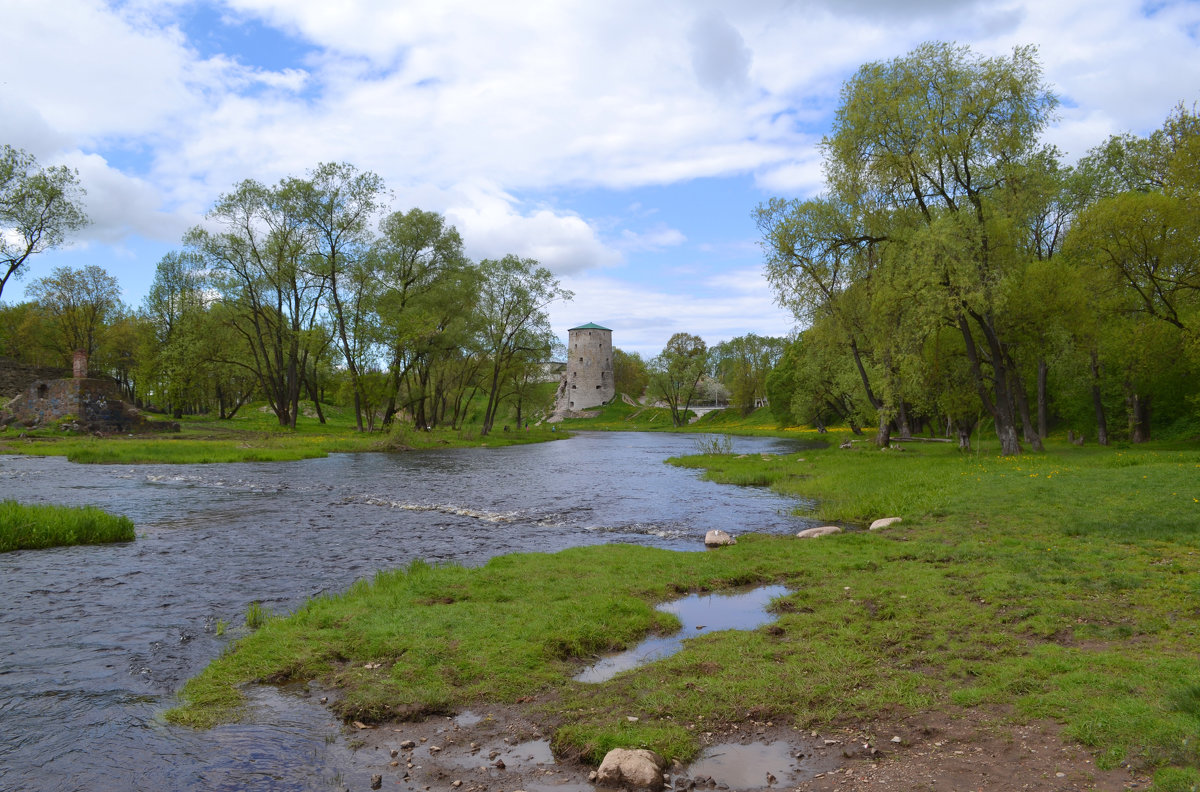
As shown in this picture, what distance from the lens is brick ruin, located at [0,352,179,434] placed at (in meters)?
42.5

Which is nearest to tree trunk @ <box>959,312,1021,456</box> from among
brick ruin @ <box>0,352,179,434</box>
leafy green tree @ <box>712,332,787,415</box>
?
brick ruin @ <box>0,352,179,434</box>

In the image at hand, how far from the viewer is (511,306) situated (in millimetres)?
57906

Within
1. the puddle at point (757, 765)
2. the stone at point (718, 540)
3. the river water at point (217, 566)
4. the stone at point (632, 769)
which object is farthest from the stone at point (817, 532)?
the stone at point (632, 769)

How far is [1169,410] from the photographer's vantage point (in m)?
38.3

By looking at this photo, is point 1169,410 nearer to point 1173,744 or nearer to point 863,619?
point 863,619

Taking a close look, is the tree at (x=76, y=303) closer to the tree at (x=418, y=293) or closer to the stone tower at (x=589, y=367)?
the tree at (x=418, y=293)

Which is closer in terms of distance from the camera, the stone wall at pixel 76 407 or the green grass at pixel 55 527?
the green grass at pixel 55 527

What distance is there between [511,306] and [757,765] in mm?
53907

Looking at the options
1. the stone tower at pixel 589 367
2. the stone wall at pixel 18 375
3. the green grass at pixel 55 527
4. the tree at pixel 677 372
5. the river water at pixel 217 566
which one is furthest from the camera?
the stone tower at pixel 589 367

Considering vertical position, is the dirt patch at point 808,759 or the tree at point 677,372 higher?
the tree at point 677,372

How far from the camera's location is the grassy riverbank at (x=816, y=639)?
21.1ft

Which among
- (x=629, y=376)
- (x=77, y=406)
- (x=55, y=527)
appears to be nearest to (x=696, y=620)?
(x=55, y=527)

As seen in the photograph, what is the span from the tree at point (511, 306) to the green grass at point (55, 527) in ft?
140

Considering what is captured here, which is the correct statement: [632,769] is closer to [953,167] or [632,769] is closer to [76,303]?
[953,167]
